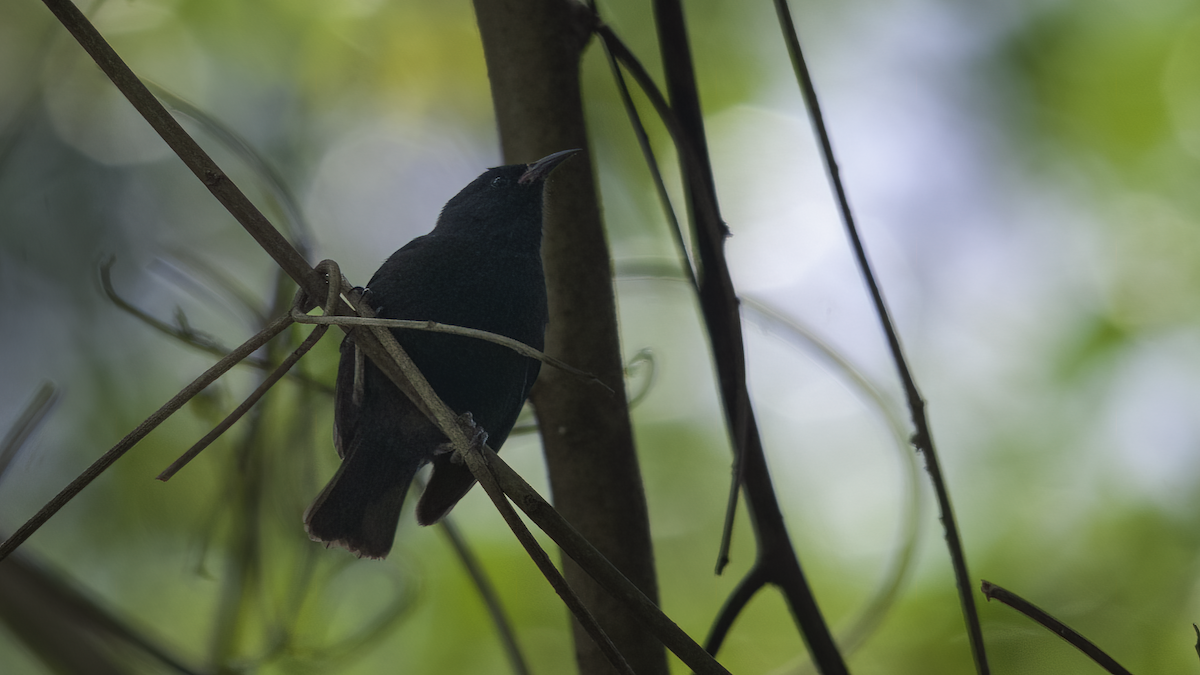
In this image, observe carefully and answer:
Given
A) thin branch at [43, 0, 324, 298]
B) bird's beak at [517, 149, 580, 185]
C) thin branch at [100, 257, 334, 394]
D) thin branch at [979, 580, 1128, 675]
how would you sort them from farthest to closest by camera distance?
thin branch at [100, 257, 334, 394]
bird's beak at [517, 149, 580, 185]
thin branch at [979, 580, 1128, 675]
thin branch at [43, 0, 324, 298]

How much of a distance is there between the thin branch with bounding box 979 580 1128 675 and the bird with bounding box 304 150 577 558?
408mm

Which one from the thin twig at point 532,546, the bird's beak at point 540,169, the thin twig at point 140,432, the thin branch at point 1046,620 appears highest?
the bird's beak at point 540,169

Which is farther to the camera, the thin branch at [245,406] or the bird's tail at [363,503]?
the bird's tail at [363,503]

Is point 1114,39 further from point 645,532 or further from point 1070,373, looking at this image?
point 645,532

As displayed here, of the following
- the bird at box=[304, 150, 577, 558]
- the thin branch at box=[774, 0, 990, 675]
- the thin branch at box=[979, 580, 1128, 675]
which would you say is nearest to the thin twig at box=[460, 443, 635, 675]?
the bird at box=[304, 150, 577, 558]

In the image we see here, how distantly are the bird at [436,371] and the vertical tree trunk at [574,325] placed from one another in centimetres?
14

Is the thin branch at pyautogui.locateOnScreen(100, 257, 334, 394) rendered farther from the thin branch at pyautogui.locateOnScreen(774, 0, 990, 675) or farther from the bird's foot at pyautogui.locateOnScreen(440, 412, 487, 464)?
the thin branch at pyautogui.locateOnScreen(774, 0, 990, 675)

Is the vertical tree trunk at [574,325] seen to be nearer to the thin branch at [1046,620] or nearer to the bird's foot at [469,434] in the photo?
the bird's foot at [469,434]

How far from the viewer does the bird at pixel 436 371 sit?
2.38 ft

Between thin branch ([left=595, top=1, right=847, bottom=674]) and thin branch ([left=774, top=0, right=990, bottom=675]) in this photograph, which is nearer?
thin branch ([left=774, top=0, right=990, bottom=675])

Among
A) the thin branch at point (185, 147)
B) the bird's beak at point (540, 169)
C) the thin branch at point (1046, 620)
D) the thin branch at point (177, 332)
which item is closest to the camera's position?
the thin branch at point (185, 147)

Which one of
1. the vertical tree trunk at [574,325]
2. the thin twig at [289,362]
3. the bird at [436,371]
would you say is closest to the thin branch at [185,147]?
the thin twig at [289,362]

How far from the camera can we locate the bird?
0.72m

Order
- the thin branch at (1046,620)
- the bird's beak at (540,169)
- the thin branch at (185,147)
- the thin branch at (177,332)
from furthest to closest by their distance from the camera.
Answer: the thin branch at (177,332) < the bird's beak at (540,169) < the thin branch at (1046,620) < the thin branch at (185,147)
